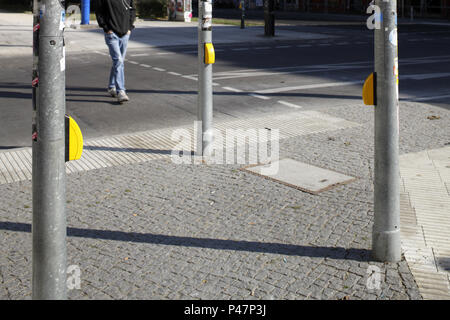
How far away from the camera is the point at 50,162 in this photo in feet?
10.0

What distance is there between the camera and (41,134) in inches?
119

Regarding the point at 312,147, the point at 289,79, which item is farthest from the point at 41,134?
the point at 289,79

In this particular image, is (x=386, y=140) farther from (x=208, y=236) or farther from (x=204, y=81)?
(x=204, y=81)

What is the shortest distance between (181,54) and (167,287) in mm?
14667

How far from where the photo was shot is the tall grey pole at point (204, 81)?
6.94m

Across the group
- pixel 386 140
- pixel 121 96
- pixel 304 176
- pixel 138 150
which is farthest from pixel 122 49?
pixel 386 140

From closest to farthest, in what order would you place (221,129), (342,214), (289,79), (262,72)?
1. (342,214)
2. (221,129)
3. (289,79)
4. (262,72)

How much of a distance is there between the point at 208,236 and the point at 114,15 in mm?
5823

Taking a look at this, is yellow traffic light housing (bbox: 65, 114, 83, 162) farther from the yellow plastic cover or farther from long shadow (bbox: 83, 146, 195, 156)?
long shadow (bbox: 83, 146, 195, 156)

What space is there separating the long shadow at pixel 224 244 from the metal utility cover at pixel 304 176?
1341 millimetres

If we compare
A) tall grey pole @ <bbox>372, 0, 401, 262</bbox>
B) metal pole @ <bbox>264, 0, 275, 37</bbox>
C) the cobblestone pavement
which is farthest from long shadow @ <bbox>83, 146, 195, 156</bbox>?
metal pole @ <bbox>264, 0, 275, 37</bbox>

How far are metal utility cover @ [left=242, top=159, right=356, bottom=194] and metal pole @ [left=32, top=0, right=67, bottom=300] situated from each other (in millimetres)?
3250
